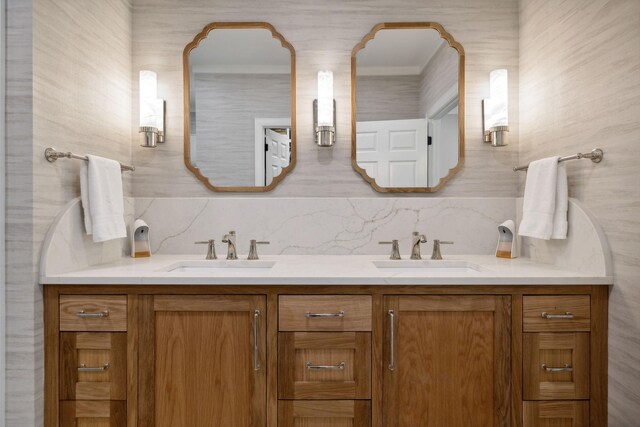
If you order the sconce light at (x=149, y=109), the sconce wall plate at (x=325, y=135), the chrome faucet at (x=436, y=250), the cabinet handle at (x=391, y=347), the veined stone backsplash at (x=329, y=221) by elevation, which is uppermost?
the sconce light at (x=149, y=109)

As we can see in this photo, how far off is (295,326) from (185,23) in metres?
1.61

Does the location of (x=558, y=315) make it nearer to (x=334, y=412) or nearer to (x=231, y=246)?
(x=334, y=412)

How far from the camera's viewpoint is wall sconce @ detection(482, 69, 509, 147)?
1.89m

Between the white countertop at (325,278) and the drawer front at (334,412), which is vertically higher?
the white countertop at (325,278)

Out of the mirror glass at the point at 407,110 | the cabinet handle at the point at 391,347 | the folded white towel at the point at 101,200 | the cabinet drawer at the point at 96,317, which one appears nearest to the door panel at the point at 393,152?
the mirror glass at the point at 407,110

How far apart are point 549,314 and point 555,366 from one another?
0.19 metres

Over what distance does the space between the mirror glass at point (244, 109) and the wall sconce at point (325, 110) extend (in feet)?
0.48

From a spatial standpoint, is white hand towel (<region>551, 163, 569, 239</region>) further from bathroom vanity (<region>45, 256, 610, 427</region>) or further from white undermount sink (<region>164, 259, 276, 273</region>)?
white undermount sink (<region>164, 259, 276, 273</region>)

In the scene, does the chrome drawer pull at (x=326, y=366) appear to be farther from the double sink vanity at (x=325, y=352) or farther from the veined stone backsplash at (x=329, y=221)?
the veined stone backsplash at (x=329, y=221)

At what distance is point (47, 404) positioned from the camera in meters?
1.39

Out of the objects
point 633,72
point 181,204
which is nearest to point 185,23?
point 181,204

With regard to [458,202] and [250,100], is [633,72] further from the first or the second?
[250,100]

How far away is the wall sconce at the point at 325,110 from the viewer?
1916mm

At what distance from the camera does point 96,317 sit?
1.39m
